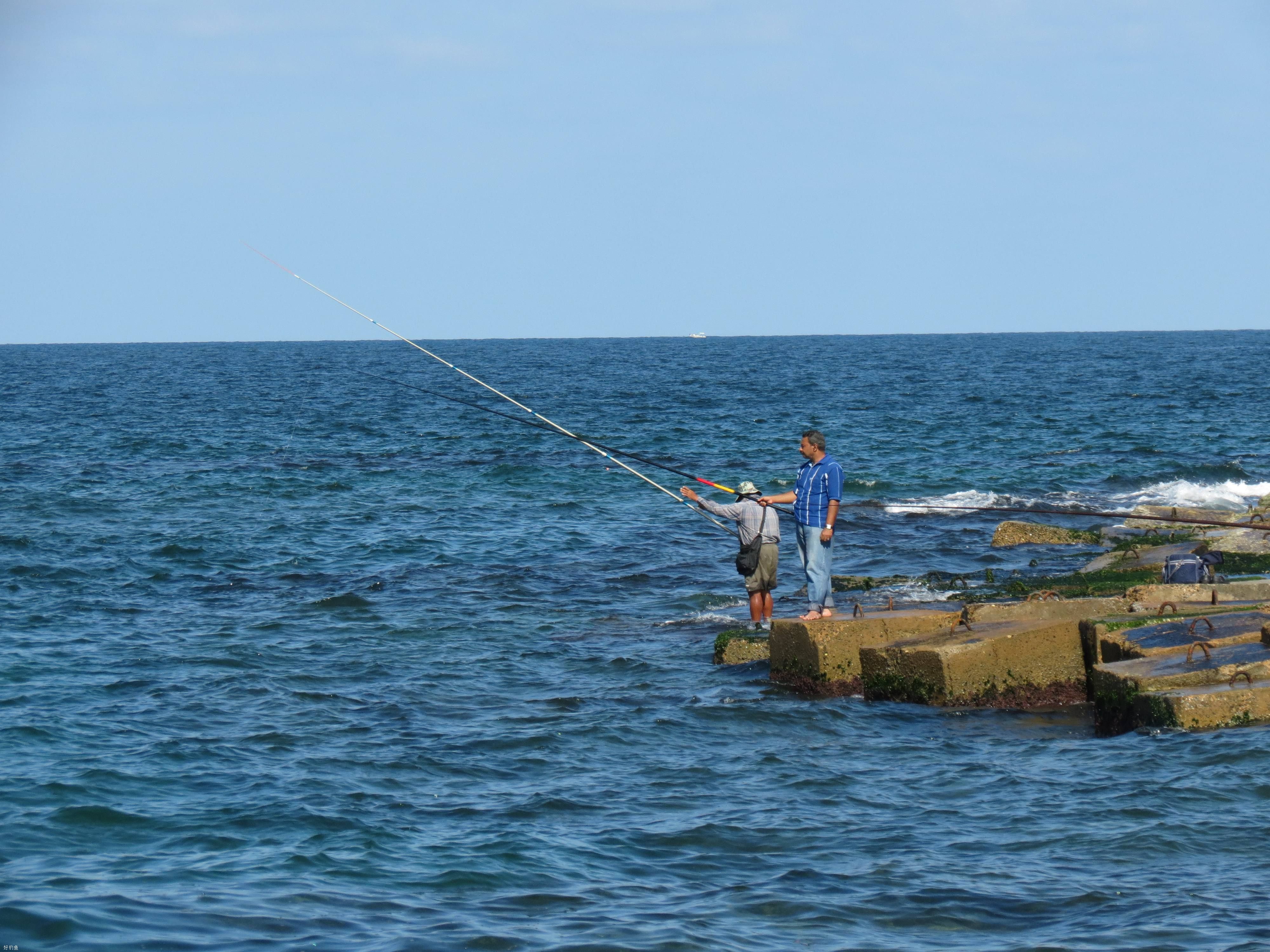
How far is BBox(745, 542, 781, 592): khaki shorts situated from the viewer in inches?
484

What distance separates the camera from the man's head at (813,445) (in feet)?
34.8

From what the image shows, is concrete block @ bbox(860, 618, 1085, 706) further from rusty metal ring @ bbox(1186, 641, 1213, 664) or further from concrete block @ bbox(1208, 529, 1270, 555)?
concrete block @ bbox(1208, 529, 1270, 555)

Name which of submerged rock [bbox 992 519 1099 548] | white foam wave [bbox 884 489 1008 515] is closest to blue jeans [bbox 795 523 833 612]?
submerged rock [bbox 992 519 1099 548]

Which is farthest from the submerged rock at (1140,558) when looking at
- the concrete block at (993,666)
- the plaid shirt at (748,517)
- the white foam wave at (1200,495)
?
the white foam wave at (1200,495)

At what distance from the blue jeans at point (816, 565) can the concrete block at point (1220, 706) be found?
3.14m

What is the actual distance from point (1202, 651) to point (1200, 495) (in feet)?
46.7

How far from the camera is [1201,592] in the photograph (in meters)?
11.4

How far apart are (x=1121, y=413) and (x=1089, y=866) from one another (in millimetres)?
35349

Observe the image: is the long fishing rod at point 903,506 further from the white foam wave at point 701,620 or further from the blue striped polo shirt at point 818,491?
the white foam wave at point 701,620

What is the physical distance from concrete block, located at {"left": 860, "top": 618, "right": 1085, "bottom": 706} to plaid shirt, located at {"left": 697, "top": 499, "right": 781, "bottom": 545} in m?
2.44

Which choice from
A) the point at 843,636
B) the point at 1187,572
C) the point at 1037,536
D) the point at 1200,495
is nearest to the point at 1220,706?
the point at 843,636

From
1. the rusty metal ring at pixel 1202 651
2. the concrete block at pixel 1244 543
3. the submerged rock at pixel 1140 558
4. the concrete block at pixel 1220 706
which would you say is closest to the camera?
the concrete block at pixel 1220 706

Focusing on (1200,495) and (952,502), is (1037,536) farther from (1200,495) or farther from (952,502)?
(1200,495)

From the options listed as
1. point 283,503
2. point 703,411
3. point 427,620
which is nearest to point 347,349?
point 703,411
